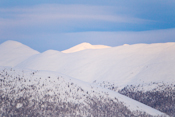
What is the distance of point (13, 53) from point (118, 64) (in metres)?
48.8

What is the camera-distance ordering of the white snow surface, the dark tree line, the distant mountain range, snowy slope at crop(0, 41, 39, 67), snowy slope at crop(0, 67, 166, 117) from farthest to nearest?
snowy slope at crop(0, 41, 39, 67) → the white snow surface → the distant mountain range → the dark tree line → snowy slope at crop(0, 67, 166, 117)

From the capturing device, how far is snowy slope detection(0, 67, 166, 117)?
26.5 metres

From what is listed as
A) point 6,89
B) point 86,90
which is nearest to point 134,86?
point 86,90

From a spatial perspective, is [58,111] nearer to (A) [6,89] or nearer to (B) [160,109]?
(A) [6,89]

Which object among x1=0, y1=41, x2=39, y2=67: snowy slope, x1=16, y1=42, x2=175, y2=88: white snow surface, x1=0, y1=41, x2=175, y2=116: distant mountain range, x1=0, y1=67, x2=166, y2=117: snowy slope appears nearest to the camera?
x1=0, y1=67, x2=166, y2=117: snowy slope

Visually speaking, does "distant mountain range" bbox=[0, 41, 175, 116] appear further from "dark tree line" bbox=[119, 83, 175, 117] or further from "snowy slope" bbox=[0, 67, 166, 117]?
"snowy slope" bbox=[0, 67, 166, 117]

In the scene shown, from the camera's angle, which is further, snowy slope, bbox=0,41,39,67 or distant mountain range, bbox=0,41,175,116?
snowy slope, bbox=0,41,39,67

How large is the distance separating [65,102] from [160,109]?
17.4 meters

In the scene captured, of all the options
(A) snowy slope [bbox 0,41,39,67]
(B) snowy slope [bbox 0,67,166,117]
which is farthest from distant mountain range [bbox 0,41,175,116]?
(B) snowy slope [bbox 0,67,166,117]

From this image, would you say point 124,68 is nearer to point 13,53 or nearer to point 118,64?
point 118,64

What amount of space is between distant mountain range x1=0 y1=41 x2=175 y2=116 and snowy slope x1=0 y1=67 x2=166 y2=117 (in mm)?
749

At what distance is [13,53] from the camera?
9825 cm

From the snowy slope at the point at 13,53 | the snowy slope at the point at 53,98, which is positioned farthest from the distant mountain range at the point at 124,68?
the snowy slope at the point at 53,98

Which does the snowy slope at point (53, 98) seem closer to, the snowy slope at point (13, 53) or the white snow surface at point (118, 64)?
the white snow surface at point (118, 64)
